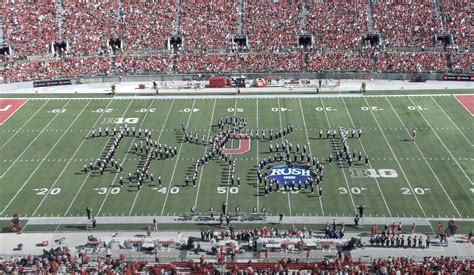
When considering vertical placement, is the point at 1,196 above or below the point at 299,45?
below

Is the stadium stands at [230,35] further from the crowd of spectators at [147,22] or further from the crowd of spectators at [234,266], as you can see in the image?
the crowd of spectators at [234,266]

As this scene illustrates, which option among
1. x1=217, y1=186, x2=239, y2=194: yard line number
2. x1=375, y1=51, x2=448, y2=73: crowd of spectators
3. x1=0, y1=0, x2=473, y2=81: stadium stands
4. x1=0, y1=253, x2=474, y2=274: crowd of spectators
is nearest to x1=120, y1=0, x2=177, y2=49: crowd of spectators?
x1=0, y1=0, x2=473, y2=81: stadium stands

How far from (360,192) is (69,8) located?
39.7 meters

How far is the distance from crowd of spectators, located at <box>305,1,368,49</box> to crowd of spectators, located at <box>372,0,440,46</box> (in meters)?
1.55

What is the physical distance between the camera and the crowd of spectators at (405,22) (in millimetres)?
58094

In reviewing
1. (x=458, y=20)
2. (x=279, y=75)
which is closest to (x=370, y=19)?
(x=458, y=20)

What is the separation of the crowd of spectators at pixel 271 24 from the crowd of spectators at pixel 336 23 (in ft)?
4.95

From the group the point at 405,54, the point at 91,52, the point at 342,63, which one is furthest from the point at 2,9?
the point at 405,54

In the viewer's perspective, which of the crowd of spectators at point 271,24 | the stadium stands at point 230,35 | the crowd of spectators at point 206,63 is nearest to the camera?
the stadium stands at point 230,35

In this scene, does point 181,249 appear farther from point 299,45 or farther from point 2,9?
point 2,9

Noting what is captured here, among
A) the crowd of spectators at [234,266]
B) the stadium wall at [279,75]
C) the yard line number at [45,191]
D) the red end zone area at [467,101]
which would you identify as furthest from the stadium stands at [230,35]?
the crowd of spectators at [234,266]

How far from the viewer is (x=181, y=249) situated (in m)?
28.2

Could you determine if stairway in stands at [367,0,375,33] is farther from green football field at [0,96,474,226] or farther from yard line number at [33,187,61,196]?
yard line number at [33,187,61,196]

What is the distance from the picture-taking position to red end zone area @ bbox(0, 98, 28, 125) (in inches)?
1783
